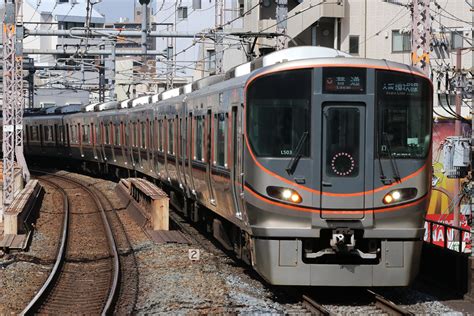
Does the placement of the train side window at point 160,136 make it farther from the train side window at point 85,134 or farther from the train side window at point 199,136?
the train side window at point 85,134

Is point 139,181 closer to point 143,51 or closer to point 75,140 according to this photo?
point 143,51

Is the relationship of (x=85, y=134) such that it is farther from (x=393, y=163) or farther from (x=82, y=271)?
(x=393, y=163)

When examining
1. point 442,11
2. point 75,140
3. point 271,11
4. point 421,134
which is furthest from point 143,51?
point 421,134

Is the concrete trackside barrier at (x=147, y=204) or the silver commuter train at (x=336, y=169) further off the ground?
the silver commuter train at (x=336, y=169)

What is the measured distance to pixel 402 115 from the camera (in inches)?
348

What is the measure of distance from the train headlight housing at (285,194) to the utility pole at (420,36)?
514 centimetres

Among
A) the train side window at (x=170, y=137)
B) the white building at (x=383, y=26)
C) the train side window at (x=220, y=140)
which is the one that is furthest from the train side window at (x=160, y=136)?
the white building at (x=383, y=26)

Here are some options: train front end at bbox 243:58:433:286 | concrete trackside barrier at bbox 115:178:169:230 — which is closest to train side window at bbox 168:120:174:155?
concrete trackside barrier at bbox 115:178:169:230

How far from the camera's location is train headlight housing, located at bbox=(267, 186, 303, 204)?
8609 mm

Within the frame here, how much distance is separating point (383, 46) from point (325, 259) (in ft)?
73.5

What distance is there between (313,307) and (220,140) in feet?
10.5

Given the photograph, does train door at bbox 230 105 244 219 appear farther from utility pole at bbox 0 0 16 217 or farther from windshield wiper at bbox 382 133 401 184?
utility pole at bbox 0 0 16 217

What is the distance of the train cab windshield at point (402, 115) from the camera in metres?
8.79

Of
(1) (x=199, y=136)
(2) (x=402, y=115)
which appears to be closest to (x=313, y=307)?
(2) (x=402, y=115)
